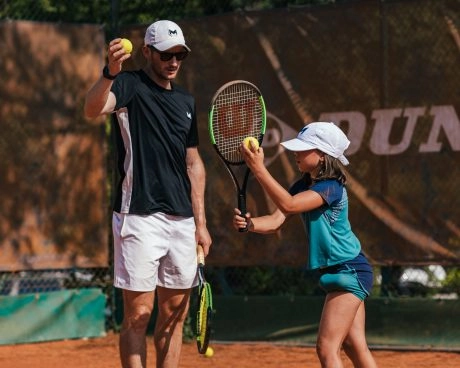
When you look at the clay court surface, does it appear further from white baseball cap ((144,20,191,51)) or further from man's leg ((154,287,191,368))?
white baseball cap ((144,20,191,51))

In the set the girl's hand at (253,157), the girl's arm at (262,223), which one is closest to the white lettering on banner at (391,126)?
the girl's arm at (262,223)

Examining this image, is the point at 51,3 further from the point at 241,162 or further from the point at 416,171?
the point at 241,162

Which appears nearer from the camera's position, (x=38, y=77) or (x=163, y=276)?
(x=163, y=276)

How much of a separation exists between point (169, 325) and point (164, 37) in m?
1.54

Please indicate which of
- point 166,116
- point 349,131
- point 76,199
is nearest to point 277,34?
point 349,131

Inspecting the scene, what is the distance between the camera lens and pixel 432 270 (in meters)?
9.52

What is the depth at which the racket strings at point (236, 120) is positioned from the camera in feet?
19.6

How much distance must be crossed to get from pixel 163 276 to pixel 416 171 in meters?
2.86

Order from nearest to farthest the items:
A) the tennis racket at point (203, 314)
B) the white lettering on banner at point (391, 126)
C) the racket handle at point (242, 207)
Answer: the racket handle at point (242, 207) → the tennis racket at point (203, 314) → the white lettering on banner at point (391, 126)

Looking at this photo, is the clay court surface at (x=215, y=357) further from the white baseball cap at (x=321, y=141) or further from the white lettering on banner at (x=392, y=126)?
the white baseball cap at (x=321, y=141)

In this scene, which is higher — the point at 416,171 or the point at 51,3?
the point at 51,3

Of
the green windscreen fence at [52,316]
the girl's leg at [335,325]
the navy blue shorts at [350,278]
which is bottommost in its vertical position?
the green windscreen fence at [52,316]

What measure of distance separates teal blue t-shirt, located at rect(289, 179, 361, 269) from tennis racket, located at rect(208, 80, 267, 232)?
0.48 metres

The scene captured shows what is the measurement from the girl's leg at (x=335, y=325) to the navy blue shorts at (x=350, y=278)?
3cm
